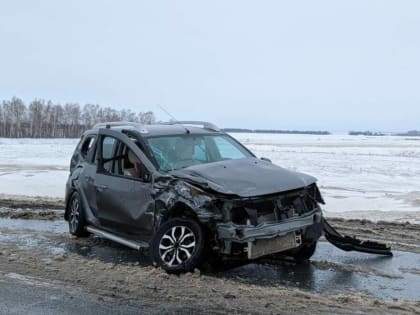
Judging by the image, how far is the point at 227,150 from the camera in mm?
7527

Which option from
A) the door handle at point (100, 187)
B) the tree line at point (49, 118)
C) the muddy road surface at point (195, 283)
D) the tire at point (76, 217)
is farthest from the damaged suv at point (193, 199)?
the tree line at point (49, 118)

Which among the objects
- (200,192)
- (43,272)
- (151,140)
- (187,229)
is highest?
(151,140)

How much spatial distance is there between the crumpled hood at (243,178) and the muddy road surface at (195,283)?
1035 mm

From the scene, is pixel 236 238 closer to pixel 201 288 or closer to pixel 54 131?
pixel 201 288

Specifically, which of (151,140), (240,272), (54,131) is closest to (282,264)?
(240,272)

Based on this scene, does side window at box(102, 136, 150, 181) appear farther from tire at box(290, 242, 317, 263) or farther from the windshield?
tire at box(290, 242, 317, 263)

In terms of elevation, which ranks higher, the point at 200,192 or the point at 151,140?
the point at 151,140

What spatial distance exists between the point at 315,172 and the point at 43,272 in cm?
2044

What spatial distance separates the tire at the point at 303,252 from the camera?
6703 mm

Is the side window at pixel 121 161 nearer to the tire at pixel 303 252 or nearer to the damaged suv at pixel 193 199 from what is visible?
the damaged suv at pixel 193 199

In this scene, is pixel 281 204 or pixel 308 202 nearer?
pixel 281 204

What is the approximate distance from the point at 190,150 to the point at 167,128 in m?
0.66

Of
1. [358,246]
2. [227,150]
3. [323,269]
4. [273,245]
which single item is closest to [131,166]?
[227,150]

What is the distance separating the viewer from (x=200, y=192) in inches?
234
